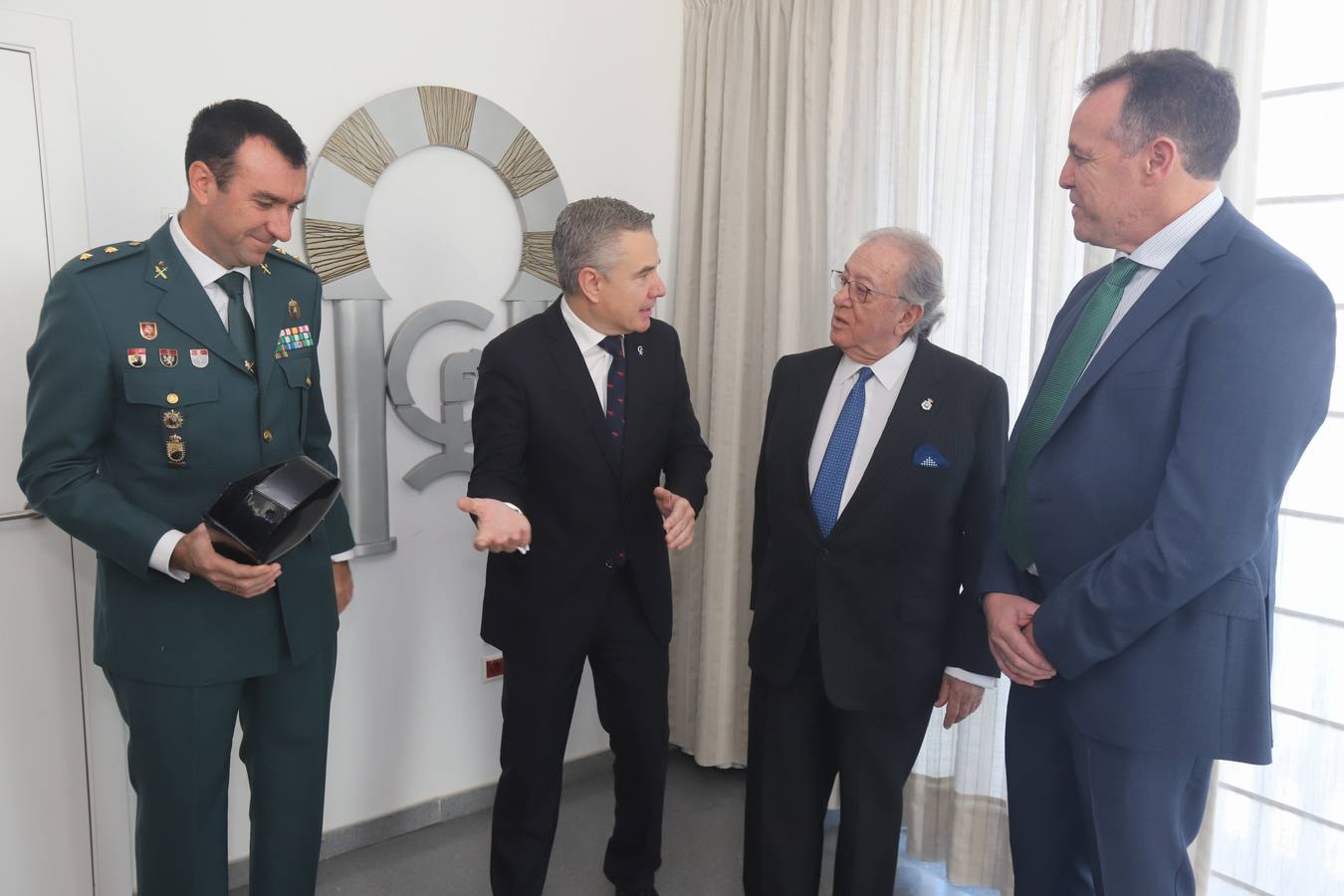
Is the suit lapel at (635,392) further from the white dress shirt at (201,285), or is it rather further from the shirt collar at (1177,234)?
the shirt collar at (1177,234)

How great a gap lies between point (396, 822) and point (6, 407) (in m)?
1.55

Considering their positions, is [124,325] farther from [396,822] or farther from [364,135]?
[396,822]

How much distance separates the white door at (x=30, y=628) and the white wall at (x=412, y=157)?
137mm

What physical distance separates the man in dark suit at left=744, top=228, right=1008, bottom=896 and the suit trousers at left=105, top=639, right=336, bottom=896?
39.0 inches

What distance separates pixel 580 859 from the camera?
8.76 ft

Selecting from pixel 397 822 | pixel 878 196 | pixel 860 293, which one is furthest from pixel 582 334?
pixel 397 822

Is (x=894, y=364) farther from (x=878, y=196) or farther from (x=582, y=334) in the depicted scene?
(x=878, y=196)

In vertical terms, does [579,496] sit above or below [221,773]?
above

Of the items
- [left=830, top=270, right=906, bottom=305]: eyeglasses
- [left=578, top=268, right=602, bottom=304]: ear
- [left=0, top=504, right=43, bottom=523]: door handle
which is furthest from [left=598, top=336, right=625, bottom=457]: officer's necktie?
[left=0, top=504, right=43, bottom=523]: door handle

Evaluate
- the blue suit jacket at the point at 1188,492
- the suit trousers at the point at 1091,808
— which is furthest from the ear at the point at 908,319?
the suit trousers at the point at 1091,808

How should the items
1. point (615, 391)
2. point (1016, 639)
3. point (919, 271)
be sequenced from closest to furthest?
point (1016, 639) → point (919, 271) → point (615, 391)

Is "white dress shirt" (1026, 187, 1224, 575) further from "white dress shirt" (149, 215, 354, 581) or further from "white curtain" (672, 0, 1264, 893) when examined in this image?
"white dress shirt" (149, 215, 354, 581)

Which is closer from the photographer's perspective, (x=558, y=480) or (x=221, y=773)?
(x=221, y=773)

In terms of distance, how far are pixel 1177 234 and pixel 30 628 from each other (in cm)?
253
